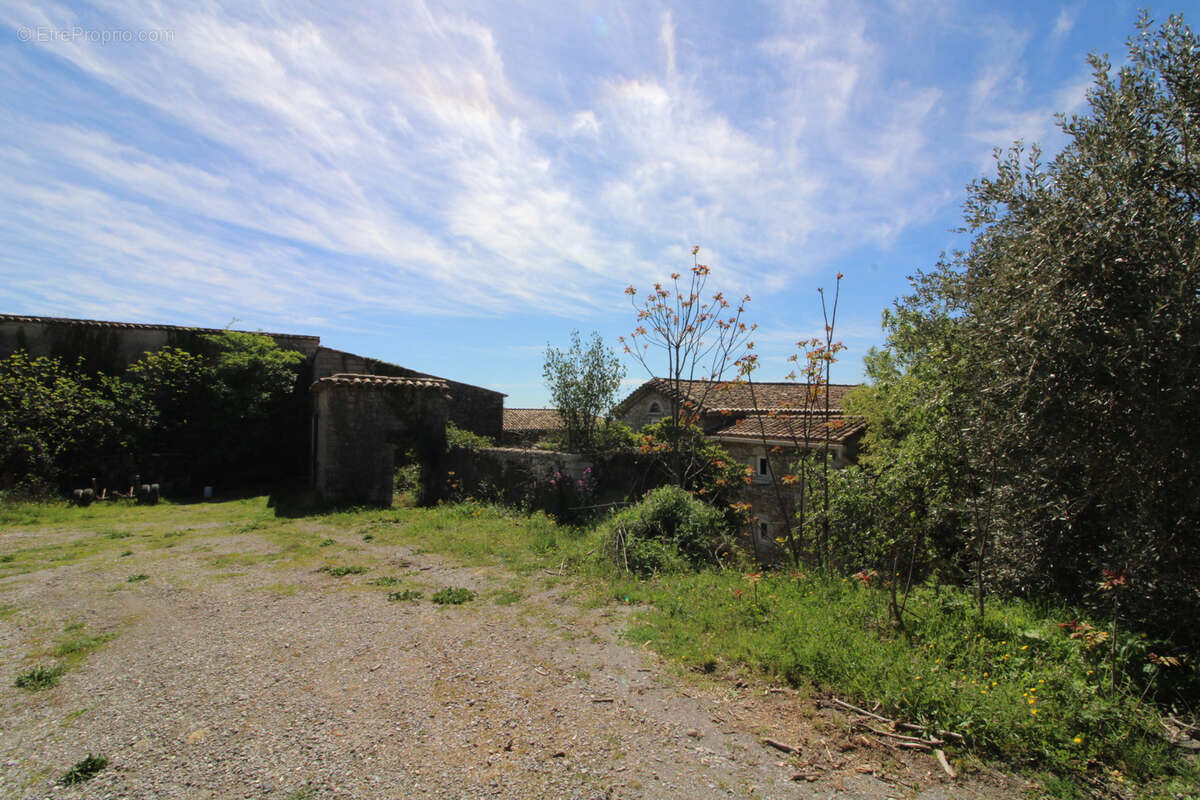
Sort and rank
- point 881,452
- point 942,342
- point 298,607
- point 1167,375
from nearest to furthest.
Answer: point 1167,375 < point 298,607 < point 942,342 < point 881,452

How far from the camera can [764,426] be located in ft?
56.6

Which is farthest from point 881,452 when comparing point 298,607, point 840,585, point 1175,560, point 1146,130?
point 298,607

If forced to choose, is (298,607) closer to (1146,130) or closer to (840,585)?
(840,585)

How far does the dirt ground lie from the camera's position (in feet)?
10.9

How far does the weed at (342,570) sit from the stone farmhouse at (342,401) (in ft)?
17.8

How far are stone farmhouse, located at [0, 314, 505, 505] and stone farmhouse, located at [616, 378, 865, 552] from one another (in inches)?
208

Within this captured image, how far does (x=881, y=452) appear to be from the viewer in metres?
9.52

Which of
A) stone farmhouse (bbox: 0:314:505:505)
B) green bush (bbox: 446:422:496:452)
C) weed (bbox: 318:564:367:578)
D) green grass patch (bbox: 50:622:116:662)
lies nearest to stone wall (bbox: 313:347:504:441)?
stone farmhouse (bbox: 0:314:505:505)

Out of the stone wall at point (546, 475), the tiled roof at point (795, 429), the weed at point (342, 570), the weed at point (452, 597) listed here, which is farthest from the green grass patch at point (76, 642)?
the tiled roof at point (795, 429)

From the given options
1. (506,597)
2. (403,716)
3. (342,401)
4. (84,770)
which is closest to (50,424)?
(342,401)

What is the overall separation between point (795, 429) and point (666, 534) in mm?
8642

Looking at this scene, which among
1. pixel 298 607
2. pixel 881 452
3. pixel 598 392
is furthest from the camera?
pixel 598 392

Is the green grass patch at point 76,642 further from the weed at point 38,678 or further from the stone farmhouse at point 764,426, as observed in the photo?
the stone farmhouse at point 764,426

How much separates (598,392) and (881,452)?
22.0 feet
